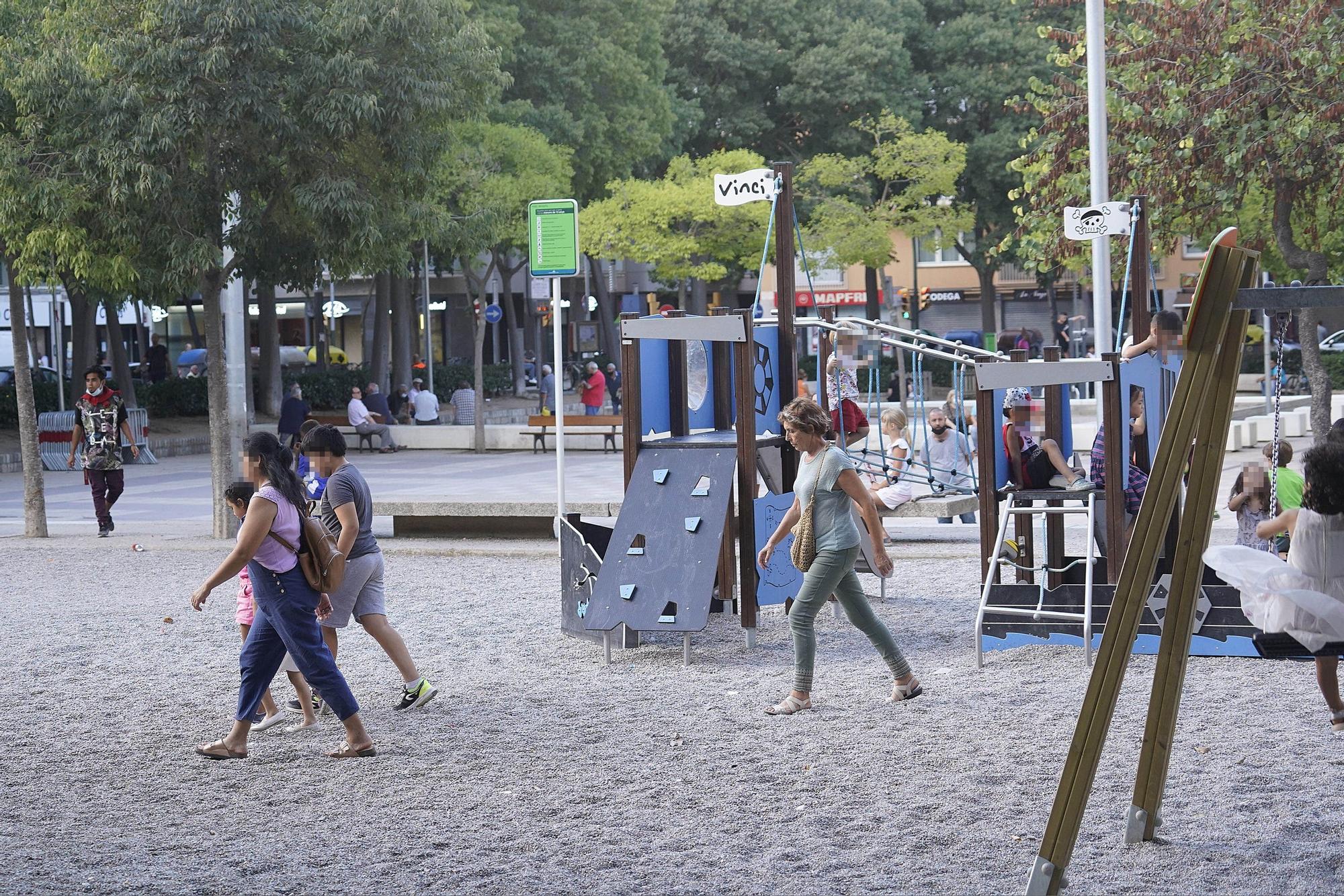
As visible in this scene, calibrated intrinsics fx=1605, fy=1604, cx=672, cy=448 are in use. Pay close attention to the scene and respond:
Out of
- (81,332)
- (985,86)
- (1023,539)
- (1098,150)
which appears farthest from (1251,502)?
(985,86)

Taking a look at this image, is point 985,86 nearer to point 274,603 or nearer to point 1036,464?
point 1036,464

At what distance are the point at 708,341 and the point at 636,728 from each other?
12.3ft

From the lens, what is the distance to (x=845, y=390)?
12688 millimetres

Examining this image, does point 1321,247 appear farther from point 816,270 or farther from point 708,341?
point 816,270

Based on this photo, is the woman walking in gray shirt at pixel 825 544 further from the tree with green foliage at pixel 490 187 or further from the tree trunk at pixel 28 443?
the tree with green foliage at pixel 490 187

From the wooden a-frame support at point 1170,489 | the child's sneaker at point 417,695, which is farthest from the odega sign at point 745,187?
the wooden a-frame support at point 1170,489

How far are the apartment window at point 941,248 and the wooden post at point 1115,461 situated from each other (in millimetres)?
34561

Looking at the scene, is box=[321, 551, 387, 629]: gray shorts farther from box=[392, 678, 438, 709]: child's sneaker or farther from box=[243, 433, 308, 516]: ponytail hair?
box=[243, 433, 308, 516]: ponytail hair

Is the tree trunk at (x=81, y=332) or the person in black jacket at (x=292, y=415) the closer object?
the person in black jacket at (x=292, y=415)

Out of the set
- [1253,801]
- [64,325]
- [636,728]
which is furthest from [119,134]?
[64,325]

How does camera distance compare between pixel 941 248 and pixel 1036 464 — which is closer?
pixel 1036 464

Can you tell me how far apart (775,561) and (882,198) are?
33933 millimetres

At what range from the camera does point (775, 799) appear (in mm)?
5703

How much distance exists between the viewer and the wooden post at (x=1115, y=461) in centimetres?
825
